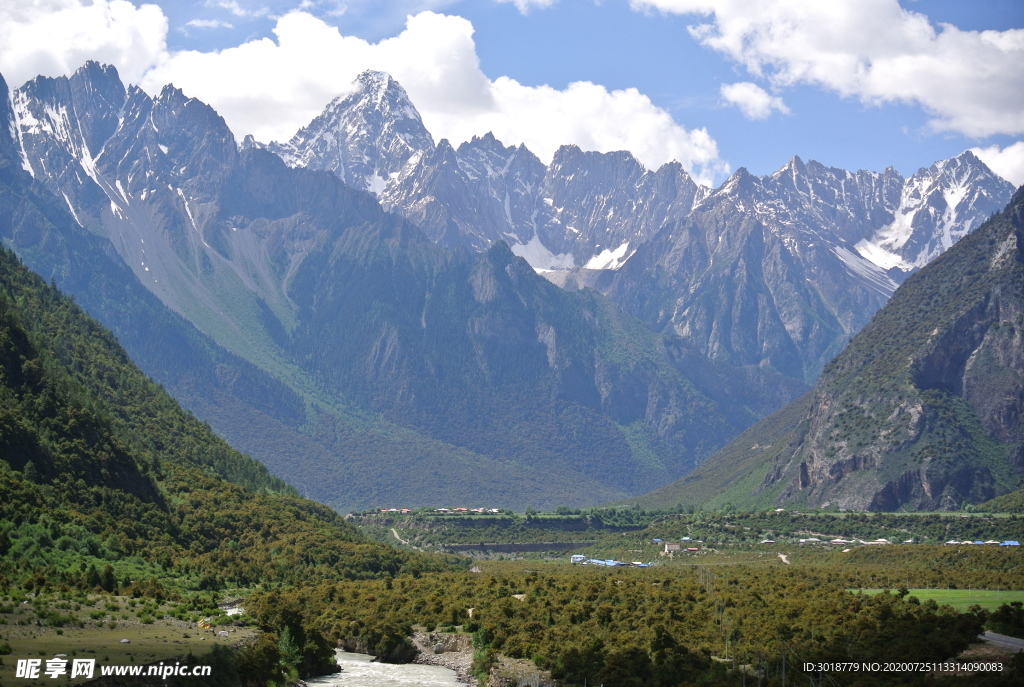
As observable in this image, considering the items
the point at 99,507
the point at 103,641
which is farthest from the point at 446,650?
the point at 103,641

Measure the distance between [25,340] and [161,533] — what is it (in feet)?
107

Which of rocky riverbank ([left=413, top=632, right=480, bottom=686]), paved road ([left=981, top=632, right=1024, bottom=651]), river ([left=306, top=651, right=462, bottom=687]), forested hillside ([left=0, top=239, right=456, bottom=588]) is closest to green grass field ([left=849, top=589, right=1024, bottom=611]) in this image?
paved road ([left=981, top=632, right=1024, bottom=651])

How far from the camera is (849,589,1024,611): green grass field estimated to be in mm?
142250

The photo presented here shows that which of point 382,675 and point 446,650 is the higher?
point 446,650

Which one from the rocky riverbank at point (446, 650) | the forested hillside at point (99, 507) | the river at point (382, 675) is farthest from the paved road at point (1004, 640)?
the forested hillside at point (99, 507)

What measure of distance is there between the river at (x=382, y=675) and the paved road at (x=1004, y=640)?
1927 inches

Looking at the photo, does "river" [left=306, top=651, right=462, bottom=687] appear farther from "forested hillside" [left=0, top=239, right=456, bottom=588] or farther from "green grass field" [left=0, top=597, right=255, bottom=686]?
"forested hillside" [left=0, top=239, right=456, bottom=588]

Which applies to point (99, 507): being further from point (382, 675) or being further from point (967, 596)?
point (967, 596)

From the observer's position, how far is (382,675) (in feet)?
404

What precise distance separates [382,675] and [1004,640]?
57.6m

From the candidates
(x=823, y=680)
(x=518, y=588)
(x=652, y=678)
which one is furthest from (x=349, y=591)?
(x=823, y=680)

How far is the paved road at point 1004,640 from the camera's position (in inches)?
4301

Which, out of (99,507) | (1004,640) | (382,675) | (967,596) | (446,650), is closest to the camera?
(1004,640)

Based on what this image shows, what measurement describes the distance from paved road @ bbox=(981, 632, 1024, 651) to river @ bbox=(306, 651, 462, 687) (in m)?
48.9
